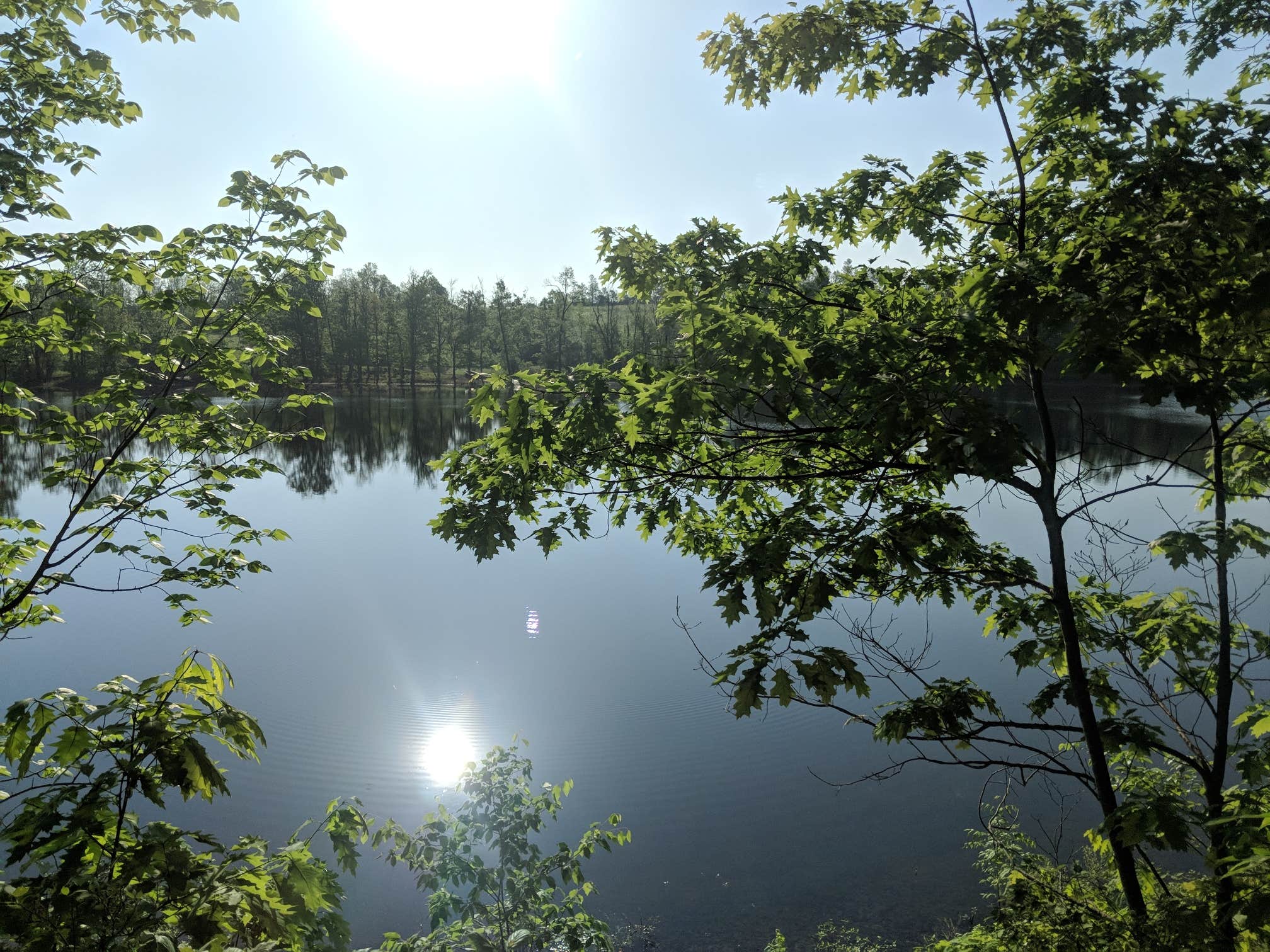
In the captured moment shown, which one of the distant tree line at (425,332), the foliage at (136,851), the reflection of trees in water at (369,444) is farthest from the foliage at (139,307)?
the distant tree line at (425,332)

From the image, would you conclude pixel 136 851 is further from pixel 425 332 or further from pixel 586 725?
pixel 425 332

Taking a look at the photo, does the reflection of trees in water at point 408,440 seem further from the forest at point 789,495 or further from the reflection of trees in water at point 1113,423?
the forest at point 789,495

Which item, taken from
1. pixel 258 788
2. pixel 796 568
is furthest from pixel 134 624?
pixel 796 568

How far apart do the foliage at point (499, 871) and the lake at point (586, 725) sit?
180cm

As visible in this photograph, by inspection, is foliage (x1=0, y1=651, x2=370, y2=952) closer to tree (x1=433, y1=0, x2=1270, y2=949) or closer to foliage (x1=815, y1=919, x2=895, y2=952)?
tree (x1=433, y1=0, x2=1270, y2=949)

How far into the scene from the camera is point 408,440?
3934cm

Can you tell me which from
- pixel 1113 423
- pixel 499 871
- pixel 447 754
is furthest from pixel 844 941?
pixel 1113 423

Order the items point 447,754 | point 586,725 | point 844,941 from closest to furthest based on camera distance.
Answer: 1. point 844,941
2. point 447,754
3. point 586,725

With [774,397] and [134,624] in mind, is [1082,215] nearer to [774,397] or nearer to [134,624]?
[774,397]

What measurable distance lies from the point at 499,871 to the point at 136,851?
3.36m

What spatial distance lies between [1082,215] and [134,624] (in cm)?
1557

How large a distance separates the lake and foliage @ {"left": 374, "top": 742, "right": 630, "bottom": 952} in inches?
71.0

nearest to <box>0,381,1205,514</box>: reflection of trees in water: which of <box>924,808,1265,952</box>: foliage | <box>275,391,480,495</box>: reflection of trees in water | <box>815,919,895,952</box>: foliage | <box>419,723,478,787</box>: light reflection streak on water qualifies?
<box>275,391,480,495</box>: reflection of trees in water

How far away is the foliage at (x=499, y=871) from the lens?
5.06 metres
